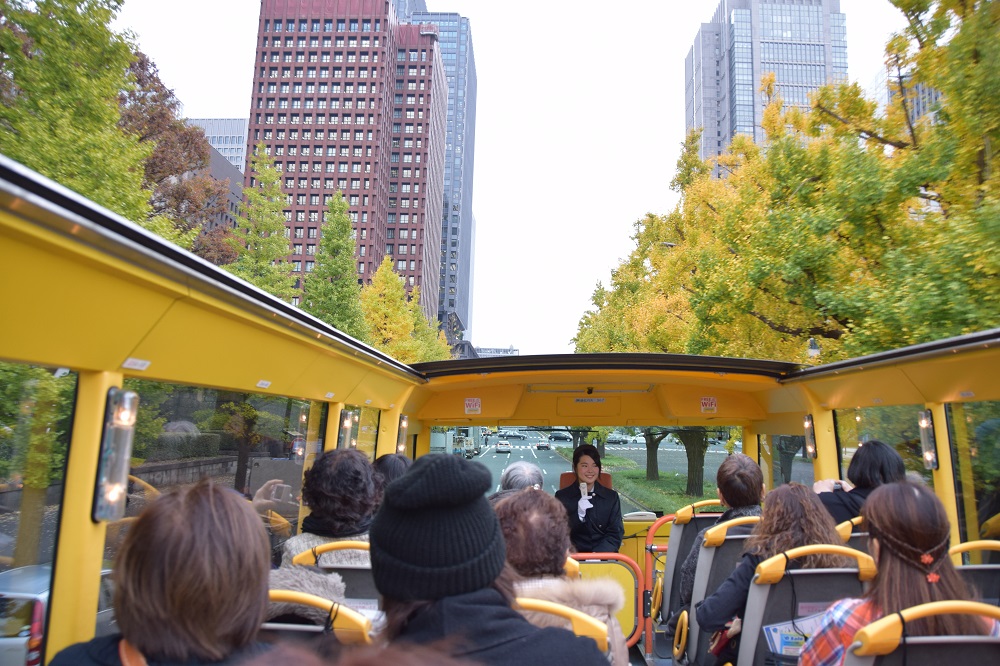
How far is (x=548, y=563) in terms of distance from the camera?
2.60m

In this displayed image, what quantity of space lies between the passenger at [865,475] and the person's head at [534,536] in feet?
9.62

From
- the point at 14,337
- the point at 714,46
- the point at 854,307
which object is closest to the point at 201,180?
the point at 854,307

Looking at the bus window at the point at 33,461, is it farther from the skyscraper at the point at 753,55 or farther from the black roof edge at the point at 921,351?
the skyscraper at the point at 753,55

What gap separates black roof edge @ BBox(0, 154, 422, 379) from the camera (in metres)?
1.91

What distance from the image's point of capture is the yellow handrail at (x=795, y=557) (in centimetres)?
319

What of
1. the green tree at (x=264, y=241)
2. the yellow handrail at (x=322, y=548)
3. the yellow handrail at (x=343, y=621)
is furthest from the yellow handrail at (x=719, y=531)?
the green tree at (x=264, y=241)

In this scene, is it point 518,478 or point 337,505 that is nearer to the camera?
point 337,505

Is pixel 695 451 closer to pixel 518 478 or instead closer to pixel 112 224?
pixel 518 478

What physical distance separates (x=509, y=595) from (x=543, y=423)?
314 inches

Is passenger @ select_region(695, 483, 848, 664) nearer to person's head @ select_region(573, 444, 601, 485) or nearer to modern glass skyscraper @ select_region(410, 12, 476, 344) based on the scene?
person's head @ select_region(573, 444, 601, 485)

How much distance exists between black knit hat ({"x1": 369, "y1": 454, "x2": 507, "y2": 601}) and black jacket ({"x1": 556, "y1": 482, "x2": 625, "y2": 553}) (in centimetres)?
483

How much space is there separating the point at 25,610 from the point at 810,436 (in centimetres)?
725

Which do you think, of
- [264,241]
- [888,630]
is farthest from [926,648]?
[264,241]

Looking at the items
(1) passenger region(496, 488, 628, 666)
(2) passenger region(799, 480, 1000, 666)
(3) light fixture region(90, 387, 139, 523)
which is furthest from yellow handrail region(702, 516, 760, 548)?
(3) light fixture region(90, 387, 139, 523)
